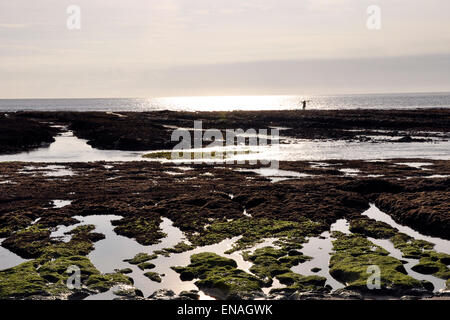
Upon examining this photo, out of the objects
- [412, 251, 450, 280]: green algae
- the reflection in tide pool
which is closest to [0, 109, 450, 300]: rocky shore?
[412, 251, 450, 280]: green algae

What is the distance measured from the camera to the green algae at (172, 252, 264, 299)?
650 inches

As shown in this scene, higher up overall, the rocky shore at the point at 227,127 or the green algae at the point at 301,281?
the rocky shore at the point at 227,127

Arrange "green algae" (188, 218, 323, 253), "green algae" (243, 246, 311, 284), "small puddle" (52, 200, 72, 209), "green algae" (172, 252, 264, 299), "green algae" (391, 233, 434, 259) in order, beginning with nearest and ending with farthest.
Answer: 1. "green algae" (172, 252, 264, 299)
2. "green algae" (243, 246, 311, 284)
3. "green algae" (391, 233, 434, 259)
4. "green algae" (188, 218, 323, 253)
5. "small puddle" (52, 200, 72, 209)

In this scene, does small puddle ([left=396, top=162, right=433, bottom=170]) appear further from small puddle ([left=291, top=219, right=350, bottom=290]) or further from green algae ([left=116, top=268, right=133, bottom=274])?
green algae ([left=116, top=268, right=133, bottom=274])

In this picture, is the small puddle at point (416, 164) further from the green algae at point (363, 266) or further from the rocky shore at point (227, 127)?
the rocky shore at point (227, 127)

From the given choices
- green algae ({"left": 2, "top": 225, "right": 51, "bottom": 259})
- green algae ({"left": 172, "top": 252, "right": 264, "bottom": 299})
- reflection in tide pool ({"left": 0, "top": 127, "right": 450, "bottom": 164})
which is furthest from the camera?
reflection in tide pool ({"left": 0, "top": 127, "right": 450, "bottom": 164})

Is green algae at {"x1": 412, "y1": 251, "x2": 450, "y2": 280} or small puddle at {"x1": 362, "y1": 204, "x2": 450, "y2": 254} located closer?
green algae at {"x1": 412, "y1": 251, "x2": 450, "y2": 280}

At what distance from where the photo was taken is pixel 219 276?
17.7 meters

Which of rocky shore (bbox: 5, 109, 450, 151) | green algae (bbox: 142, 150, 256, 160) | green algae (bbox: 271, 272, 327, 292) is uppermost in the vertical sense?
rocky shore (bbox: 5, 109, 450, 151)

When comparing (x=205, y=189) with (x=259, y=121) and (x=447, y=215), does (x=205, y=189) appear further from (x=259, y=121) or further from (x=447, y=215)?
(x=259, y=121)

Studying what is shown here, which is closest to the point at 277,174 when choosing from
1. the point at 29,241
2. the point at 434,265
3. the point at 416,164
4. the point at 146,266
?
the point at 416,164

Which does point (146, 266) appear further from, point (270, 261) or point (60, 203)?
point (60, 203)

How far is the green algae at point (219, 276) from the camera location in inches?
650

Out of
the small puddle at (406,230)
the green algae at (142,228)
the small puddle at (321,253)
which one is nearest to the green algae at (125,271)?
the green algae at (142,228)
